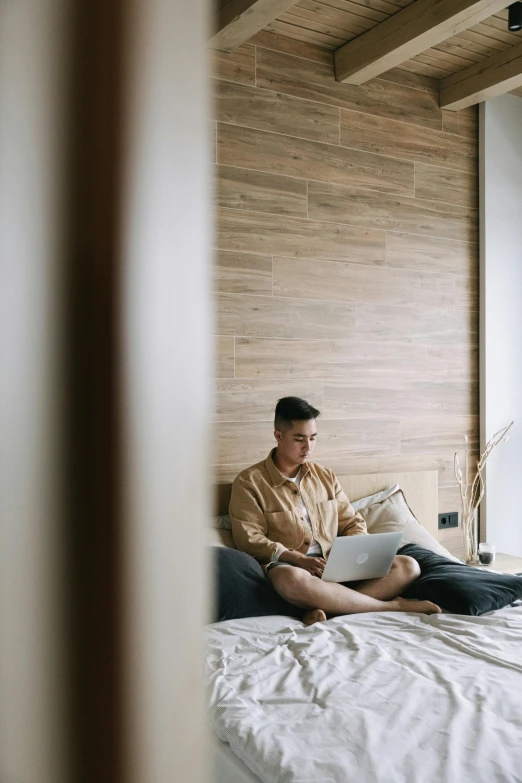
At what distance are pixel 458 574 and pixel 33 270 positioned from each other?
2459mm

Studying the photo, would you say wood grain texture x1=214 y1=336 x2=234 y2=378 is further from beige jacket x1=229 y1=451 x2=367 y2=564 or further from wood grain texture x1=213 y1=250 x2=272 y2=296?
beige jacket x1=229 y1=451 x2=367 y2=564

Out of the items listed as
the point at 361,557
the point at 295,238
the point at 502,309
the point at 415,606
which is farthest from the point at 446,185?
the point at 415,606

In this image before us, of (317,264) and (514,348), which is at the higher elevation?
(317,264)

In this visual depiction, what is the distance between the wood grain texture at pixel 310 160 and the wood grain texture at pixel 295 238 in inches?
8.5

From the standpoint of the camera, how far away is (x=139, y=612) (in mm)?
122

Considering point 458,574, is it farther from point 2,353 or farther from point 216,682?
point 2,353

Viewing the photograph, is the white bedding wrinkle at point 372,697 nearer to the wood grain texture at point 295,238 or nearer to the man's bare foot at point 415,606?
the man's bare foot at point 415,606

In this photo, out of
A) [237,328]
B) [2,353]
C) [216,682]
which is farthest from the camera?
[237,328]

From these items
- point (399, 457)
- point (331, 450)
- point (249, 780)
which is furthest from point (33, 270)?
point (399, 457)

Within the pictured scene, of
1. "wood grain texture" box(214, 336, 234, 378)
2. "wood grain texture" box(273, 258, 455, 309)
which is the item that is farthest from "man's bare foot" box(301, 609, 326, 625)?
"wood grain texture" box(273, 258, 455, 309)

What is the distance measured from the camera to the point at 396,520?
9.68ft

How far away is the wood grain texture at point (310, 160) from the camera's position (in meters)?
2.92

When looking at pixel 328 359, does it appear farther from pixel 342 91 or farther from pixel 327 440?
pixel 342 91

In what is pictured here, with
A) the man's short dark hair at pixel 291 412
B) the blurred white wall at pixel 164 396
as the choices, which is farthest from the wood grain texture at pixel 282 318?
the blurred white wall at pixel 164 396
